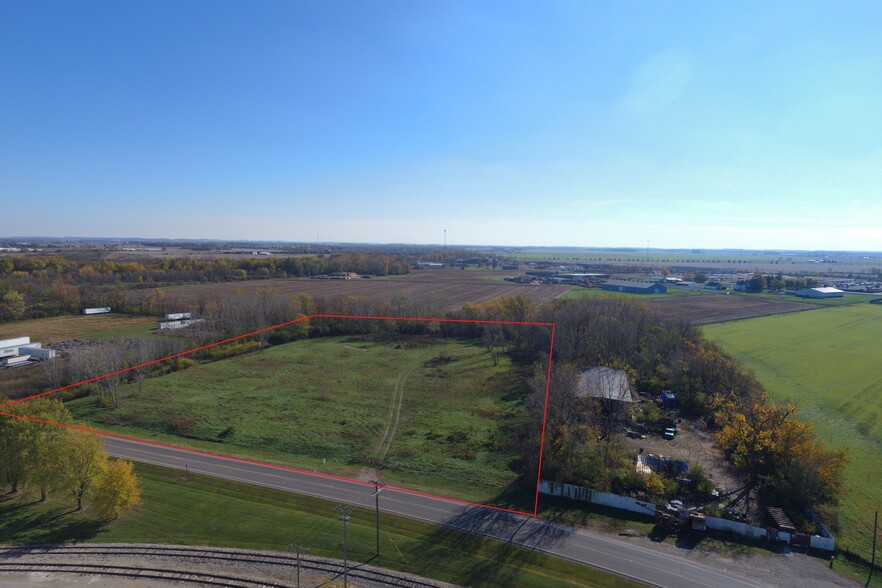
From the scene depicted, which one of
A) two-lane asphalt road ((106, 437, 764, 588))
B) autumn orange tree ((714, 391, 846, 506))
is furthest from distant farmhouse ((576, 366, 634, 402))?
two-lane asphalt road ((106, 437, 764, 588))

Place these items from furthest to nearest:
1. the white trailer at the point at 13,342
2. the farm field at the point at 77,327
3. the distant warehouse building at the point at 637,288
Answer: the distant warehouse building at the point at 637,288, the farm field at the point at 77,327, the white trailer at the point at 13,342

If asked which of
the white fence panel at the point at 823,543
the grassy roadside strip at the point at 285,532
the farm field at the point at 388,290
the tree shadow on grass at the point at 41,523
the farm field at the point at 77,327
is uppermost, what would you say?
the farm field at the point at 388,290

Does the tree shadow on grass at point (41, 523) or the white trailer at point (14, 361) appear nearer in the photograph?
the tree shadow on grass at point (41, 523)

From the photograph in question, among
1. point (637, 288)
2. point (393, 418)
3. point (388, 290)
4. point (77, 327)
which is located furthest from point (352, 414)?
point (637, 288)

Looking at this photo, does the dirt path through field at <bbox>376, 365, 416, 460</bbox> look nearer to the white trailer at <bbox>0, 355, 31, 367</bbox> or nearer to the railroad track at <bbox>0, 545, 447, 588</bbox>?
the railroad track at <bbox>0, 545, 447, 588</bbox>

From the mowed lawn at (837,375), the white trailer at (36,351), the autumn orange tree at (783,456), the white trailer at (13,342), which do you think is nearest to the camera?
the autumn orange tree at (783,456)

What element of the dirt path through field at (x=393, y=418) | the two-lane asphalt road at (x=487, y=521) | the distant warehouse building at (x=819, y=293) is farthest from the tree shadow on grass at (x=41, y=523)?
the distant warehouse building at (x=819, y=293)

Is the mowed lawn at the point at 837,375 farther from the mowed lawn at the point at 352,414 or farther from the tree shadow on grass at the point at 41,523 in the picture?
the tree shadow on grass at the point at 41,523
